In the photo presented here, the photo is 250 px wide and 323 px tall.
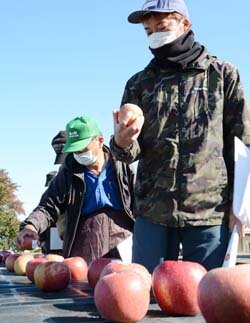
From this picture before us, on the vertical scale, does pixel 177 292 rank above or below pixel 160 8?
below

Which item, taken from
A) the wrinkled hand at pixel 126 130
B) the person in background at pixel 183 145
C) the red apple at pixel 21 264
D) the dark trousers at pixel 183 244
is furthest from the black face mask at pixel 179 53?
the red apple at pixel 21 264

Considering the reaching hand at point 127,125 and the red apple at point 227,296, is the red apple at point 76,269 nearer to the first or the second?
the reaching hand at point 127,125

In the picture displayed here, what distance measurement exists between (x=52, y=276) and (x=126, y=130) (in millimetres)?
986

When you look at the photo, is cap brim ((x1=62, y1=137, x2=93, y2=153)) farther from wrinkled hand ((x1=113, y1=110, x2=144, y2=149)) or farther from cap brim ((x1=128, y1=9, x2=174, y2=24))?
wrinkled hand ((x1=113, y1=110, x2=144, y2=149))

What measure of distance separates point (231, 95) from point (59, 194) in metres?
1.81

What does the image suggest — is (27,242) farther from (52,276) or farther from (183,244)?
(183,244)

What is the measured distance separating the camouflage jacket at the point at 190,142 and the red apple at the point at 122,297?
83cm

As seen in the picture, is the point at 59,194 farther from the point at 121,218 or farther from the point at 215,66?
the point at 215,66

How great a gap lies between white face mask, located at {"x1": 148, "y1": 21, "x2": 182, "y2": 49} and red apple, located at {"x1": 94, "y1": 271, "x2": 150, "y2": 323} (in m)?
1.31

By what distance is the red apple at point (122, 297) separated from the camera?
5.81 feet

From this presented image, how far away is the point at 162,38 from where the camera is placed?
276cm

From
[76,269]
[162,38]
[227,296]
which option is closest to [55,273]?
[76,269]

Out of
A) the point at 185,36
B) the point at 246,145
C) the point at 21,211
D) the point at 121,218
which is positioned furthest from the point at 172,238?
the point at 21,211

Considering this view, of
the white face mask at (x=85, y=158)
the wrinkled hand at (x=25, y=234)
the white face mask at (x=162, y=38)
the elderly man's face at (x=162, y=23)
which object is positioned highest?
the elderly man's face at (x=162, y=23)
